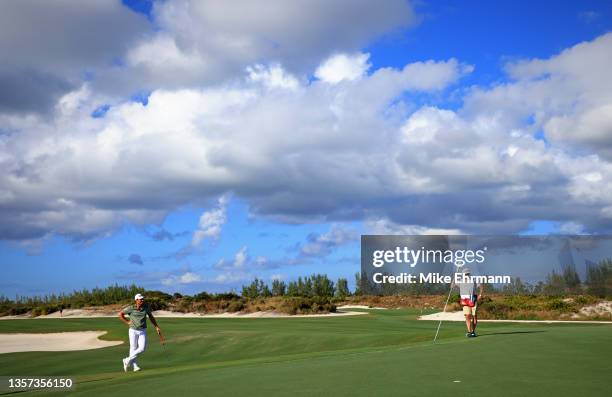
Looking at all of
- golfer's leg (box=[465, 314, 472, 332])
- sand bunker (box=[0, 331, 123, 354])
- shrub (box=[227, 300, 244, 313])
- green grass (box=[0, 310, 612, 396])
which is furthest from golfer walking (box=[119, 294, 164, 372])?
shrub (box=[227, 300, 244, 313])

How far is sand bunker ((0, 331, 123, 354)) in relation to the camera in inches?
1257

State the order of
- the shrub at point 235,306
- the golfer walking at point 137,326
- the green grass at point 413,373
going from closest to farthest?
the green grass at point 413,373, the golfer walking at point 137,326, the shrub at point 235,306

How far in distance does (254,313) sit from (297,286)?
5040 cm

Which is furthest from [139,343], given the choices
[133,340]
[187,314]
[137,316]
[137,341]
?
[187,314]

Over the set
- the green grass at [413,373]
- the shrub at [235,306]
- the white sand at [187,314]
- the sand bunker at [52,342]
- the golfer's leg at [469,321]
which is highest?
the shrub at [235,306]

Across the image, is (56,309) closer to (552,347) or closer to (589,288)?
(589,288)

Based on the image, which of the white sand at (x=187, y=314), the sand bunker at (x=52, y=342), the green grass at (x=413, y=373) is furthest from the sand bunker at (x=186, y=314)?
the green grass at (x=413, y=373)

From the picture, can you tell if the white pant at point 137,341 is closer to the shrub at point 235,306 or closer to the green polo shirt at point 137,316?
the green polo shirt at point 137,316

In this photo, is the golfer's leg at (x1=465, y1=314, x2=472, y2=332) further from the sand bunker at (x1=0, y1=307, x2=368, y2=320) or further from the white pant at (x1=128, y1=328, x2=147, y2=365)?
the sand bunker at (x1=0, y1=307, x2=368, y2=320)

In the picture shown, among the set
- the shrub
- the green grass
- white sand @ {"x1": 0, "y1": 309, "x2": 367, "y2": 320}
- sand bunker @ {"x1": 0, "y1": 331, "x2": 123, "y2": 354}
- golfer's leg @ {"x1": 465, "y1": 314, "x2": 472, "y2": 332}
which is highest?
the shrub

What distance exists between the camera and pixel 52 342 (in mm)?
36062

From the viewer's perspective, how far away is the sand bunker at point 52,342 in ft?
105

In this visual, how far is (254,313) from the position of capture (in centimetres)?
6122

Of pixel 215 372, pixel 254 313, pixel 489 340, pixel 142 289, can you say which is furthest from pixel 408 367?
pixel 142 289
